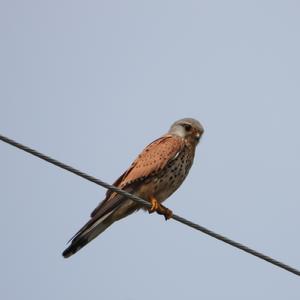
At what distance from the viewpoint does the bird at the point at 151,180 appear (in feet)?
22.5

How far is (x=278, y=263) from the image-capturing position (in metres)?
5.05

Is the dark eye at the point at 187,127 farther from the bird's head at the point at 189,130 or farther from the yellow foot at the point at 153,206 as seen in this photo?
the yellow foot at the point at 153,206

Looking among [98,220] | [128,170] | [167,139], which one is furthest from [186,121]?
[98,220]

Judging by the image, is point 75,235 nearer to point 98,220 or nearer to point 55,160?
point 98,220

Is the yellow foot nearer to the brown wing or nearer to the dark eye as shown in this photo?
the brown wing

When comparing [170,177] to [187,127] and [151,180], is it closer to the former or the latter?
[151,180]

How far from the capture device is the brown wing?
7.38m

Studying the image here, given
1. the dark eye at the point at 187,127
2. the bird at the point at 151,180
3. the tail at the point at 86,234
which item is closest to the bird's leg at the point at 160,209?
the bird at the point at 151,180

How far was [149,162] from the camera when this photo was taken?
296 inches

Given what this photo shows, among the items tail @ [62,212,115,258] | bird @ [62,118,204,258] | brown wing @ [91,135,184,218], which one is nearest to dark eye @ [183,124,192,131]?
bird @ [62,118,204,258]

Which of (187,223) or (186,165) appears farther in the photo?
(186,165)

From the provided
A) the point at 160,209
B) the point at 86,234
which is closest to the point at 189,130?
the point at 160,209

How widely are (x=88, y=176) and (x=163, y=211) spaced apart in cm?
227

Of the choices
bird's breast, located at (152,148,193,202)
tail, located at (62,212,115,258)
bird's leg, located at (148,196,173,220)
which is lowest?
tail, located at (62,212,115,258)
